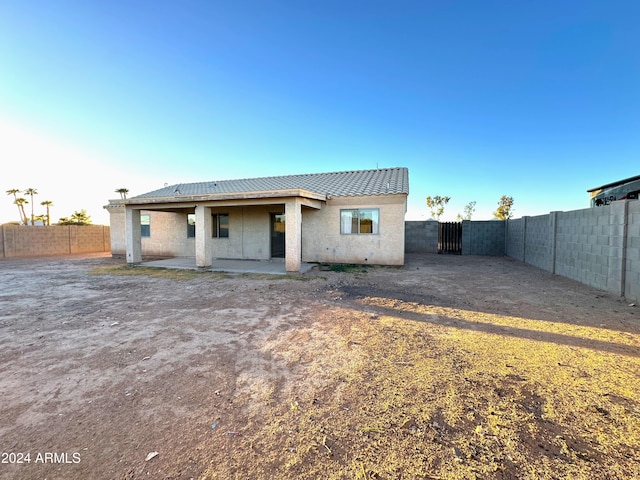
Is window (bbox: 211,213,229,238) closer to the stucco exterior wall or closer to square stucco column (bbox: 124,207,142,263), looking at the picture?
square stucco column (bbox: 124,207,142,263)

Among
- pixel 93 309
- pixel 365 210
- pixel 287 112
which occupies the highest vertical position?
pixel 287 112

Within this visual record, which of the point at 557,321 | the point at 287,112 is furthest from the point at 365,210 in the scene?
the point at 557,321

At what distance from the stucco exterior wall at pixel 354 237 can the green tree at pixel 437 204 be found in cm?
2600

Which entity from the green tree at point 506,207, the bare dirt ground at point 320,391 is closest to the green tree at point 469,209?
the green tree at point 506,207

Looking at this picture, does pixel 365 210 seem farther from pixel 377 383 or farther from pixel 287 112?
pixel 377 383

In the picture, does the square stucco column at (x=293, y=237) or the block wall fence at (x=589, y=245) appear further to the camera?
the square stucco column at (x=293, y=237)

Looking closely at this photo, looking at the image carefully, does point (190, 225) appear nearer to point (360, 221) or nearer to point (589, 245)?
point (360, 221)

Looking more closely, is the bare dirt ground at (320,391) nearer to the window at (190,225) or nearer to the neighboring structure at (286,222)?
the neighboring structure at (286,222)

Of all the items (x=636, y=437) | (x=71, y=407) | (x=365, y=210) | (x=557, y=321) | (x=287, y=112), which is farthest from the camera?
(x=287, y=112)

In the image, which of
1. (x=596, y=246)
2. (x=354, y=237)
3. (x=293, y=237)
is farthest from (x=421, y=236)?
(x=293, y=237)

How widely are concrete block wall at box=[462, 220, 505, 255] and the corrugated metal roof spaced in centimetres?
630

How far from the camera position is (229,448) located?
192cm

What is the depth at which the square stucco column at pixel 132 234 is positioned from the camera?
12.3 metres

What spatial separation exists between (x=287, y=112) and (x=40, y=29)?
28.9 feet
